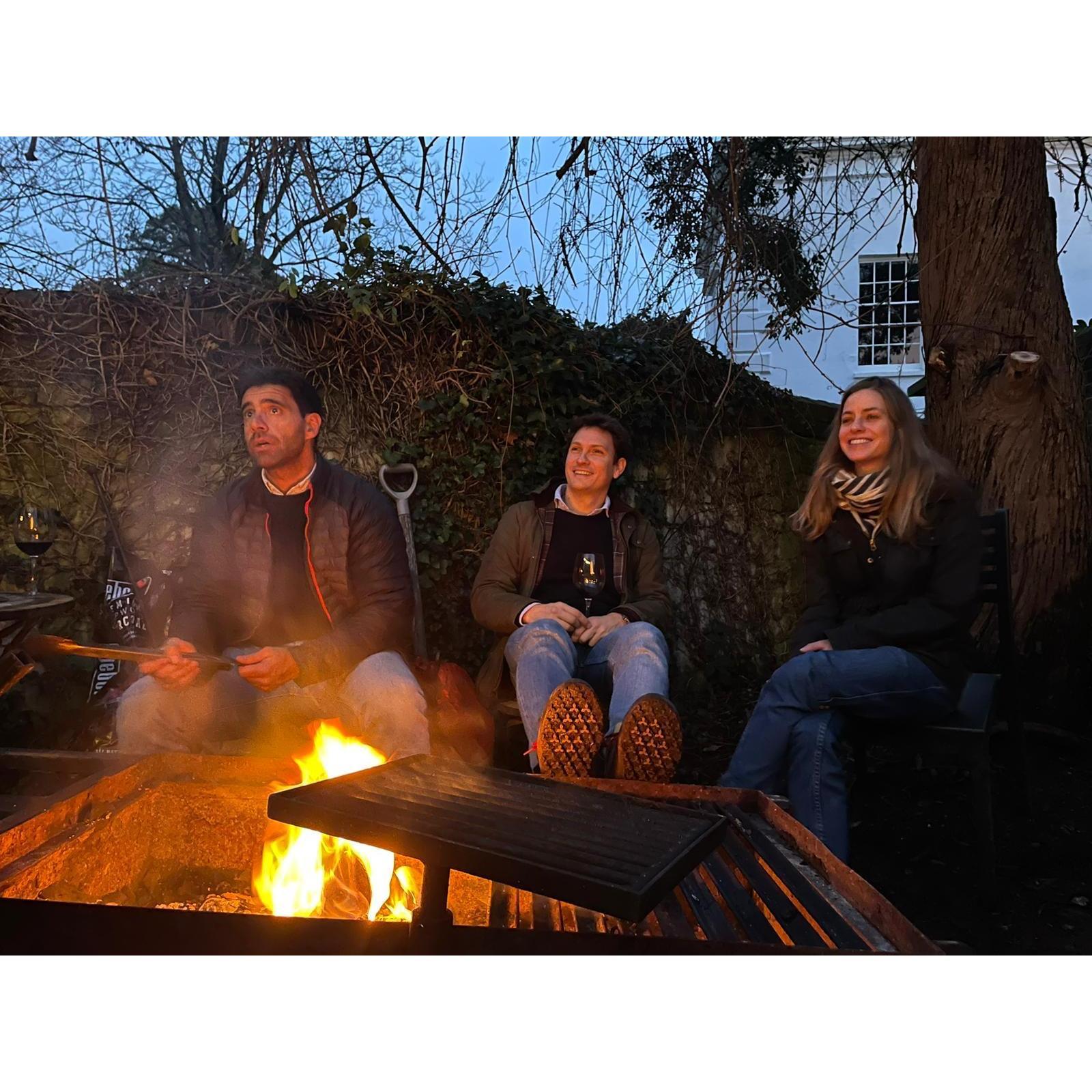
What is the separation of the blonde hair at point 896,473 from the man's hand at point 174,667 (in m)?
1.53

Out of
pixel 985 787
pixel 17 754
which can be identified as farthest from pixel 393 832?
pixel 985 787

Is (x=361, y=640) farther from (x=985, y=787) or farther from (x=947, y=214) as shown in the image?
(x=947, y=214)

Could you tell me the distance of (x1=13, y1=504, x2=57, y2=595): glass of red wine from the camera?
6.68ft

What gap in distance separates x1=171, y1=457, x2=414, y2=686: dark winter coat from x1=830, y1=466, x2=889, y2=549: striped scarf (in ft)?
3.79

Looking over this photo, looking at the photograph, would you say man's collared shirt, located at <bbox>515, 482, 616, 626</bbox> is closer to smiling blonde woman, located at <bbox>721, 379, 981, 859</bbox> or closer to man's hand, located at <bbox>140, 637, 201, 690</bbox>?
smiling blonde woman, located at <bbox>721, 379, 981, 859</bbox>

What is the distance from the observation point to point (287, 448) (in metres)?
2.21

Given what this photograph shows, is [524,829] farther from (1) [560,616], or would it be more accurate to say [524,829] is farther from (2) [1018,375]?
(2) [1018,375]

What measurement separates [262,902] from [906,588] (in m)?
1.57

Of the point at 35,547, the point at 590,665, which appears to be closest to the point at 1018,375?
the point at 590,665

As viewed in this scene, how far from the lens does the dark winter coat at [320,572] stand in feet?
6.66

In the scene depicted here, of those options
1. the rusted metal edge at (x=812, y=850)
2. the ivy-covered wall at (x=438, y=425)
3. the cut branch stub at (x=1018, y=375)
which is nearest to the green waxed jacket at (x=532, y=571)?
the ivy-covered wall at (x=438, y=425)

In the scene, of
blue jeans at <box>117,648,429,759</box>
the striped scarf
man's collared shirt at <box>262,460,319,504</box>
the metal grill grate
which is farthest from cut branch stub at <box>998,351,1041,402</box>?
man's collared shirt at <box>262,460,319,504</box>

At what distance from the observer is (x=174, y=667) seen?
1.76m

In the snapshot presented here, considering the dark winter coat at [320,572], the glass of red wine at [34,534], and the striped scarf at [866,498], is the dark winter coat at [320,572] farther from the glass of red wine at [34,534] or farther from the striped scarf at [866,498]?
the striped scarf at [866,498]
